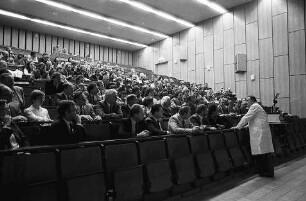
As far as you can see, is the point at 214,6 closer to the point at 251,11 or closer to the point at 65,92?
the point at 251,11

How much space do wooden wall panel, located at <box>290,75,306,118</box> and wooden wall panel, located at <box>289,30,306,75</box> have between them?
29 centimetres

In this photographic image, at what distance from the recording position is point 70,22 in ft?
46.7

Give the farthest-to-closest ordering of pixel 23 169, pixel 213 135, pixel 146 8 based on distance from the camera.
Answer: pixel 146 8 → pixel 213 135 → pixel 23 169

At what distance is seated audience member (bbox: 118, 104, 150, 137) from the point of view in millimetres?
3213

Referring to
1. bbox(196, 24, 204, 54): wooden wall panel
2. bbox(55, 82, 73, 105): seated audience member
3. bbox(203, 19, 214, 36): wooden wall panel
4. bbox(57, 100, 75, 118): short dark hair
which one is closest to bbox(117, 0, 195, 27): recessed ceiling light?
bbox(196, 24, 204, 54): wooden wall panel

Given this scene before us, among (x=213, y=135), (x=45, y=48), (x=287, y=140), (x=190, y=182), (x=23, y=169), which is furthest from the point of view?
(x=45, y=48)

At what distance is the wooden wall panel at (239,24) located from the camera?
41.8ft

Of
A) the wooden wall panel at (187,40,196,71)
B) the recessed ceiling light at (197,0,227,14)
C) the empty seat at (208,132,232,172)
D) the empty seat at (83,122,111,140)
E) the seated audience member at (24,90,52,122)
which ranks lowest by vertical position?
the empty seat at (208,132,232,172)

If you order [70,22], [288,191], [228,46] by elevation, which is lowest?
[288,191]

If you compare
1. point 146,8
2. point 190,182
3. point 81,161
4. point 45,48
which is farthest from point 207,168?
point 45,48

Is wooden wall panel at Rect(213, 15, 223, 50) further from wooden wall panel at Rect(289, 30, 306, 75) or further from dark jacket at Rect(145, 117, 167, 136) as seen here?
dark jacket at Rect(145, 117, 167, 136)

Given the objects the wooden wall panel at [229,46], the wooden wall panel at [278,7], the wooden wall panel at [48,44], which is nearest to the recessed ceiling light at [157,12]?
the wooden wall panel at [229,46]

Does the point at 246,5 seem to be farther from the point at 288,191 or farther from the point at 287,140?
the point at 288,191

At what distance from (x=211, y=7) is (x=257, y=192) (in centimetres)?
1127
